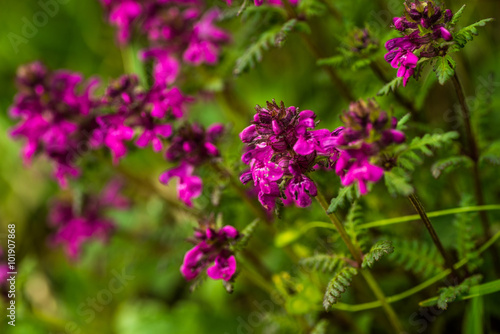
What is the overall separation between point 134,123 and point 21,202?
237 cm

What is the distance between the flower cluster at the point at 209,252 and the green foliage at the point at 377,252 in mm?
342

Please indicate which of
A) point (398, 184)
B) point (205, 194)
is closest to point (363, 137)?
point (398, 184)

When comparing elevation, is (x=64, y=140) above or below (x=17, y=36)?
below

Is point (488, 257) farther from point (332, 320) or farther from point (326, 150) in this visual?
point (326, 150)

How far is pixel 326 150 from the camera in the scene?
3.64ft

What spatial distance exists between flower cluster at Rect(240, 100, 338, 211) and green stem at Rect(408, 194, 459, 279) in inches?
8.3

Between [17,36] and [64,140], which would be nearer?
[64,140]

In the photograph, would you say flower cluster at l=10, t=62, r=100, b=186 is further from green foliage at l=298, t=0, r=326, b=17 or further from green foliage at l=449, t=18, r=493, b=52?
green foliage at l=449, t=18, r=493, b=52

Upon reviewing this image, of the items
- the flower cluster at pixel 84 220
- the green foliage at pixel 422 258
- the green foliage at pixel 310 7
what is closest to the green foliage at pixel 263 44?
the green foliage at pixel 310 7

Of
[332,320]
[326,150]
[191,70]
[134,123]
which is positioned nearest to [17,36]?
[191,70]

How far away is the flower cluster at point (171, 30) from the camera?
2.05 m

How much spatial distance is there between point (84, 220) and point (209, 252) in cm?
137

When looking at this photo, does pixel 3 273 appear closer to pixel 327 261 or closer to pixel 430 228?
pixel 327 261

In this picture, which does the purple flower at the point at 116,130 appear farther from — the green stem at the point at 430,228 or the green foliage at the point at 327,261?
the green stem at the point at 430,228
